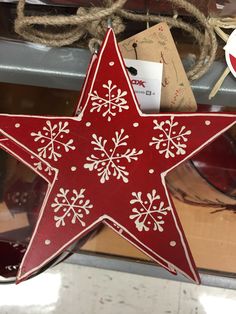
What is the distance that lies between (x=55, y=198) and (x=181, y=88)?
184mm

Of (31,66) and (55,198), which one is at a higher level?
(31,66)

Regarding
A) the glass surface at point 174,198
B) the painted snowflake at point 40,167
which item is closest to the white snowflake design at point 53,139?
the painted snowflake at point 40,167

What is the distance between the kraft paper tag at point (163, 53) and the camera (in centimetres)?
49

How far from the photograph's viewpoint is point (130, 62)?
0.50 meters

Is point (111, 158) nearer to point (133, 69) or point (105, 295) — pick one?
point (133, 69)

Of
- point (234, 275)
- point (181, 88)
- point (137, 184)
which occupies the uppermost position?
point (181, 88)

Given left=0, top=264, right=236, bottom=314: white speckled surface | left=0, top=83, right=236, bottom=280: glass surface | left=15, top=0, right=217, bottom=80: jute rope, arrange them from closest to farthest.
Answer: left=15, top=0, right=217, bottom=80: jute rope, left=0, top=83, right=236, bottom=280: glass surface, left=0, top=264, right=236, bottom=314: white speckled surface

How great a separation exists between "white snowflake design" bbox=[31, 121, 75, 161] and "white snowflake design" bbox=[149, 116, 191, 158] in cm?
9

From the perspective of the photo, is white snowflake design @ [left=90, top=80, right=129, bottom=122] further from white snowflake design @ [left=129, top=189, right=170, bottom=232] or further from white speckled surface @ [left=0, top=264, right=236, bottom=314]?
white speckled surface @ [left=0, top=264, right=236, bottom=314]

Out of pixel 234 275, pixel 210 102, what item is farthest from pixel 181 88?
pixel 234 275

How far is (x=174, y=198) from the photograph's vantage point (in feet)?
2.60

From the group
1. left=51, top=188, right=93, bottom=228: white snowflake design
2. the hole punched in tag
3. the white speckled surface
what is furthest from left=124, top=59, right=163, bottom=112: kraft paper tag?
the white speckled surface

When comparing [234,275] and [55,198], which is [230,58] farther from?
[234,275]

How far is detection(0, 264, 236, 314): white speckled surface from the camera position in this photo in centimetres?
88
